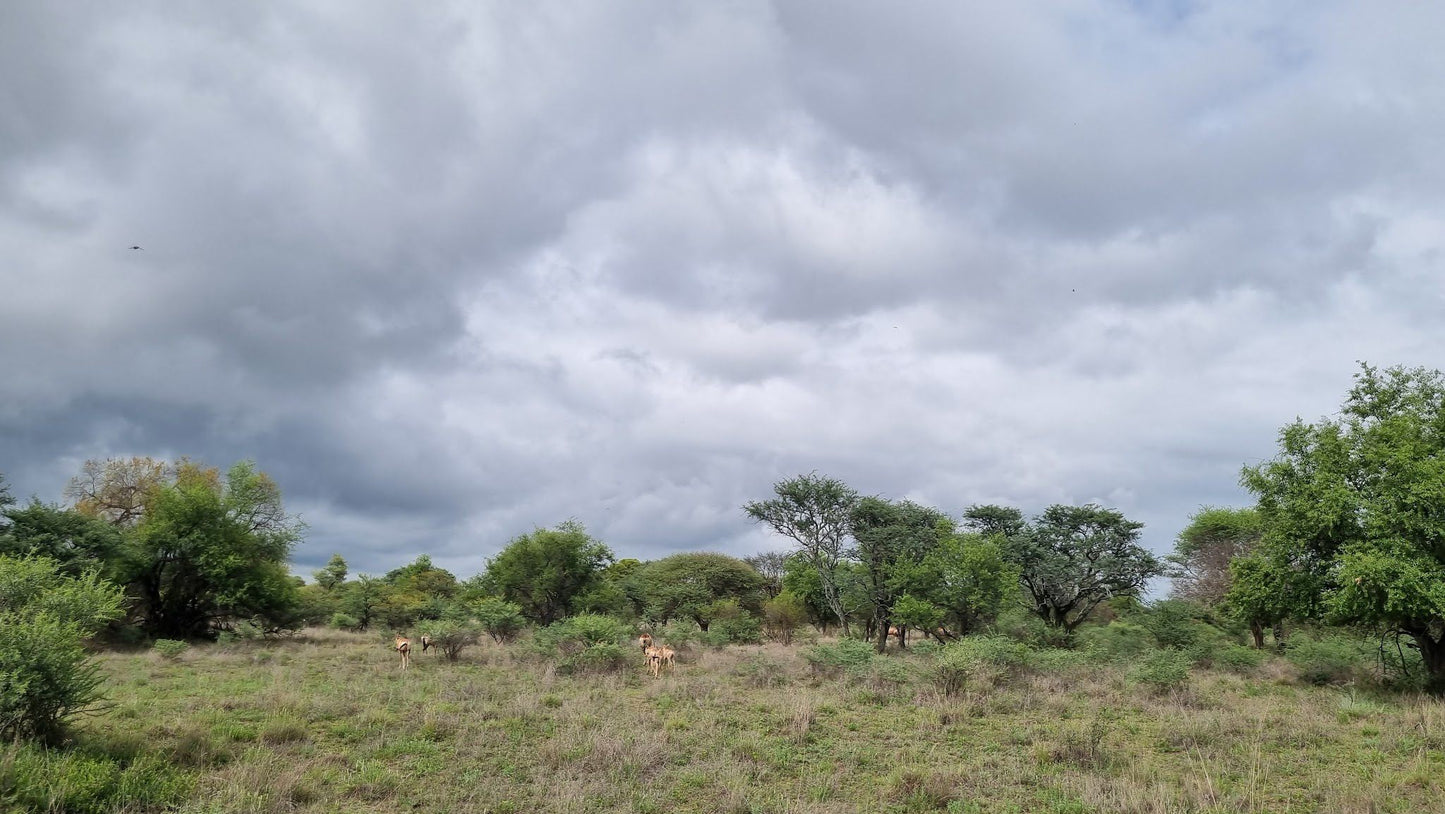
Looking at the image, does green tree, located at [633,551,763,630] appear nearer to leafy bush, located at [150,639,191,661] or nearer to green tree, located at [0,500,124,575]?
leafy bush, located at [150,639,191,661]

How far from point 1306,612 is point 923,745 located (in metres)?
14.6

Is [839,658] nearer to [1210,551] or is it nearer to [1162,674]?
[1162,674]

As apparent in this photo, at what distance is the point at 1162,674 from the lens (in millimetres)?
18344

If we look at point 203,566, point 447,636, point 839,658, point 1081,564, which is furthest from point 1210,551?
point 203,566

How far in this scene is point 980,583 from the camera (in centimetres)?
3030

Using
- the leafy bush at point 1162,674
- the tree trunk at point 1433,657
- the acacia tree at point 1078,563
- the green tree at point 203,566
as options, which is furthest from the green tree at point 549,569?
the tree trunk at point 1433,657

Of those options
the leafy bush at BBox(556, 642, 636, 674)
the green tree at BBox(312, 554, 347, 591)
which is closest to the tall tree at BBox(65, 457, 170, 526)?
the green tree at BBox(312, 554, 347, 591)

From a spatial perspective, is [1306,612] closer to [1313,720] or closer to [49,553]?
[1313,720]

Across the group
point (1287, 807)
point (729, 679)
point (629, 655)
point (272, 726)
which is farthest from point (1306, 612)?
point (272, 726)

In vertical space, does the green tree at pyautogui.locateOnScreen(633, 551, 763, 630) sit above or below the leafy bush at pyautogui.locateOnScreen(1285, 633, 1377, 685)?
above

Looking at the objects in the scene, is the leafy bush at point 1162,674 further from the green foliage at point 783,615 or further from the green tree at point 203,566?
the green tree at point 203,566

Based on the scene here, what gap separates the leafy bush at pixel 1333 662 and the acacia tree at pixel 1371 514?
1.80m

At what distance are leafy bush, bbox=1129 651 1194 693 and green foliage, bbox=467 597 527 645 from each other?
24.2 metres

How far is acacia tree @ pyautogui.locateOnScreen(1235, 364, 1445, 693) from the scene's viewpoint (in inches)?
665
